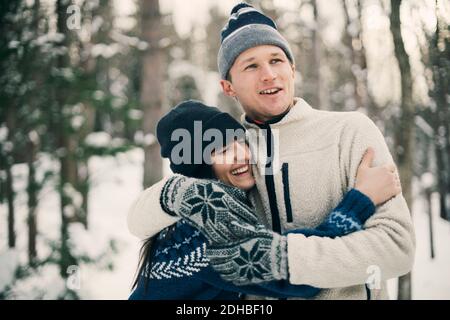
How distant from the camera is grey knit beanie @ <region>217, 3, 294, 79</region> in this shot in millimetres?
1627

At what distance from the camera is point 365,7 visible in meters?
5.39

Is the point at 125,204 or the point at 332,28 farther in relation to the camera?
the point at 125,204

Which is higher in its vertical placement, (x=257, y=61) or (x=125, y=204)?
(x=257, y=61)

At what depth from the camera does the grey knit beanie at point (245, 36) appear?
163 centimetres

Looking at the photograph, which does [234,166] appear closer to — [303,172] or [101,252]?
[303,172]

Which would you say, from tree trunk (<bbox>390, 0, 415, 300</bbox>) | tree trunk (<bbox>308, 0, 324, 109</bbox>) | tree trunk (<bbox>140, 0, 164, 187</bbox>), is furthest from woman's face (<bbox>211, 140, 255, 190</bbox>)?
tree trunk (<bbox>308, 0, 324, 109</bbox>)

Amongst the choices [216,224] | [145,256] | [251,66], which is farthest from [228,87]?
[145,256]

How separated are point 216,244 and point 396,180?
0.71 metres

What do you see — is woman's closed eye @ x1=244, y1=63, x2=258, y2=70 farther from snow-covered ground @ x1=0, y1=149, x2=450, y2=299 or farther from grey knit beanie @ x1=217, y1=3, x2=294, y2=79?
snow-covered ground @ x1=0, y1=149, x2=450, y2=299

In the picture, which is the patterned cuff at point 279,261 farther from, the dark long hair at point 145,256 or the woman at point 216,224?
the dark long hair at point 145,256

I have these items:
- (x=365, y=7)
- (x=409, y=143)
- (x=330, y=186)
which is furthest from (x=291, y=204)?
(x=365, y=7)

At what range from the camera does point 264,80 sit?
5.16 feet

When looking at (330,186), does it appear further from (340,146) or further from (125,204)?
(125,204)

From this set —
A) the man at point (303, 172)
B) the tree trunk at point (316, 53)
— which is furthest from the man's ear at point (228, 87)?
the tree trunk at point (316, 53)
